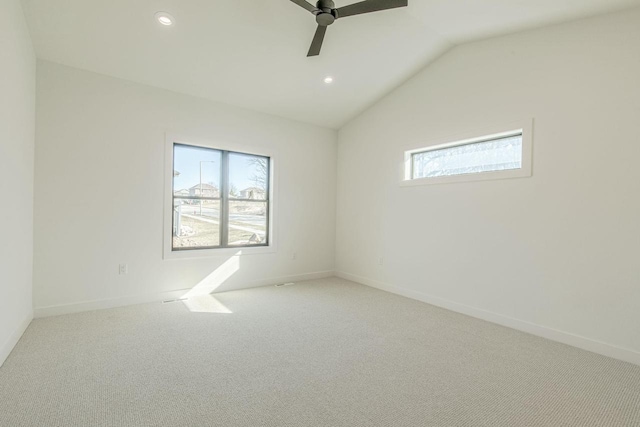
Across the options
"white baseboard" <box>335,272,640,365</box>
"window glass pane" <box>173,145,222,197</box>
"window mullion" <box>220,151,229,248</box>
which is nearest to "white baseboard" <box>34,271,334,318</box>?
"window mullion" <box>220,151,229,248</box>

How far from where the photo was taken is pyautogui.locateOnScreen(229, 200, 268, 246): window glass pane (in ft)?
15.2

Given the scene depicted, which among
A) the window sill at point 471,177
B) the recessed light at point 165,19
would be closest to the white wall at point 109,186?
the recessed light at point 165,19

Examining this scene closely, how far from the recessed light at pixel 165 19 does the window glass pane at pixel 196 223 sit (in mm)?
2087

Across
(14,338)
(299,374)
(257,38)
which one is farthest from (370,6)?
(14,338)

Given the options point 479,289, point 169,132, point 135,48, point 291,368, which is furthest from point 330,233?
point 135,48

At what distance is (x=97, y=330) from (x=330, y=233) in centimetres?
362

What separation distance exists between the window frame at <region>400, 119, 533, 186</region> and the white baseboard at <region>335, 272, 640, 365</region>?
1.53m

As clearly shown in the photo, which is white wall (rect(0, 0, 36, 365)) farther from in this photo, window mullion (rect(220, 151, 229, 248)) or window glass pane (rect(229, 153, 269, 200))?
window glass pane (rect(229, 153, 269, 200))

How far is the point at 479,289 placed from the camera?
3.56 meters

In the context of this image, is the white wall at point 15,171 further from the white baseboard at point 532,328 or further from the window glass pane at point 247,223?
the white baseboard at point 532,328

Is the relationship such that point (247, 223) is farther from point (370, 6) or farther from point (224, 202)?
point (370, 6)

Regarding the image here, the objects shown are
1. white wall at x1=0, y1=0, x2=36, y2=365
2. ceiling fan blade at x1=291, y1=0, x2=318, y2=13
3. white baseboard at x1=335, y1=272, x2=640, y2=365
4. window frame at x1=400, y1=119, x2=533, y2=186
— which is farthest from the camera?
window frame at x1=400, y1=119, x2=533, y2=186

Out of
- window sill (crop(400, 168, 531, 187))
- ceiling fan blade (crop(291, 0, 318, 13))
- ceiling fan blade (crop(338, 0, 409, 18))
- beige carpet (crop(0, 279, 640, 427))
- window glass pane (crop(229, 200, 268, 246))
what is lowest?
beige carpet (crop(0, 279, 640, 427))

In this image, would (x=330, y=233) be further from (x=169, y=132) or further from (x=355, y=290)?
(x=169, y=132)
